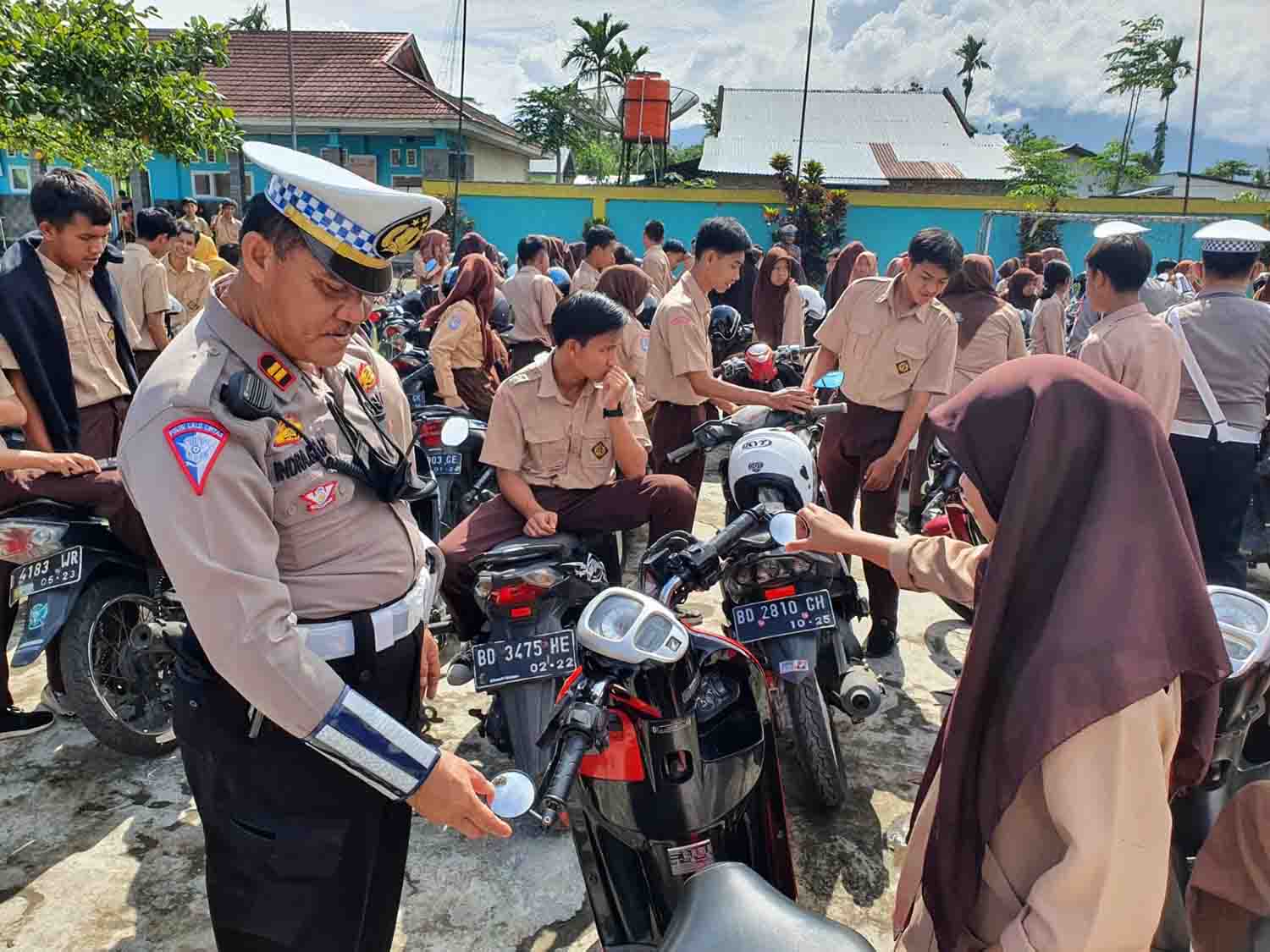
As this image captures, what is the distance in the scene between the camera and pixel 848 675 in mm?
2893

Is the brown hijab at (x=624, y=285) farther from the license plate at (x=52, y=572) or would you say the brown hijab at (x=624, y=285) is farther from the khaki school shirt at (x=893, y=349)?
the license plate at (x=52, y=572)

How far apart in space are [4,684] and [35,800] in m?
0.53

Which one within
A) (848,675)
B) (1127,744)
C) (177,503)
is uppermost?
(177,503)

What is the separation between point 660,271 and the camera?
9.51 meters

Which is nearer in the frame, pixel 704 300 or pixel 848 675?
pixel 848 675

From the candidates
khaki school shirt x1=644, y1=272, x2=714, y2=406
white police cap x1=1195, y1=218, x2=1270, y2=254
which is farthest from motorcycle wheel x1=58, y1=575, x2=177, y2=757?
white police cap x1=1195, y1=218, x2=1270, y2=254

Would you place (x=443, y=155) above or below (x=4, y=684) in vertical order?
above

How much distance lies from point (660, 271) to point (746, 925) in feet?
29.5

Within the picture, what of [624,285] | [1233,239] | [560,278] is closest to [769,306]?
[624,285]

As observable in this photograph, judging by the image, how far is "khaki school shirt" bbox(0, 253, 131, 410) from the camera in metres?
3.27

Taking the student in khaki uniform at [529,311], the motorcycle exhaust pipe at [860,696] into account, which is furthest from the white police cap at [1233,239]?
the student in khaki uniform at [529,311]

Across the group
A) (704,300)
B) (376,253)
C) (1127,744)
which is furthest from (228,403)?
(704,300)

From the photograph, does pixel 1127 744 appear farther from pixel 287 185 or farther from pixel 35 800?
pixel 35 800

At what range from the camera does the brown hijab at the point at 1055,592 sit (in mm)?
1133
